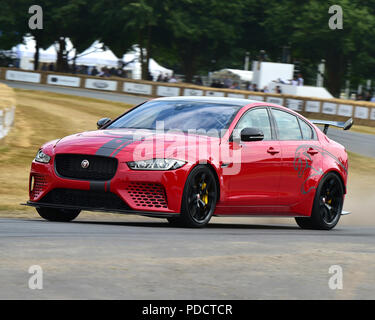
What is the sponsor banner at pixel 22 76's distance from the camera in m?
49.5

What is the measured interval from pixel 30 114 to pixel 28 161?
25.3 feet

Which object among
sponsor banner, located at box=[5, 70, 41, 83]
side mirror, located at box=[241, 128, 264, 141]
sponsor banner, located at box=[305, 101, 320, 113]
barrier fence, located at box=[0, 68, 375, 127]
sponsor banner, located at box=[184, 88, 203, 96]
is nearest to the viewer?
side mirror, located at box=[241, 128, 264, 141]

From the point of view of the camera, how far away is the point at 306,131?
A: 1102 cm

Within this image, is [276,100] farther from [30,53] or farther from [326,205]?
[326,205]

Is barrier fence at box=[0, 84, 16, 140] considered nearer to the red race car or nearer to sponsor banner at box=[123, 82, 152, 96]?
the red race car

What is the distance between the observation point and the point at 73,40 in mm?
66250

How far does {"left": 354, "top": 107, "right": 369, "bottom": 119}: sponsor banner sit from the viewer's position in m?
40.0

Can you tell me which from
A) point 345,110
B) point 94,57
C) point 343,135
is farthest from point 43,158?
point 94,57

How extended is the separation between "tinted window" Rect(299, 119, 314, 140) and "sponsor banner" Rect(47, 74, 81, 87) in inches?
1534

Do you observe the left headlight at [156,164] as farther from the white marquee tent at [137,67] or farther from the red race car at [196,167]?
the white marquee tent at [137,67]

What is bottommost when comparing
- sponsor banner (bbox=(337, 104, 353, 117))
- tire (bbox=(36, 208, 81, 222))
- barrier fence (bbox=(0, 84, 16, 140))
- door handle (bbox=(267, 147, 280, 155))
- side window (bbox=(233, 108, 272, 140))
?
sponsor banner (bbox=(337, 104, 353, 117))

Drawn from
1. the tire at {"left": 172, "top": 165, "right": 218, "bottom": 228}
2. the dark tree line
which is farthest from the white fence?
the dark tree line

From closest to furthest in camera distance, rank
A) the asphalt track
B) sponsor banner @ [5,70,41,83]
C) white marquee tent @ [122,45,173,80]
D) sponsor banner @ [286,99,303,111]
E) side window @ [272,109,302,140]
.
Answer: side window @ [272,109,302,140] → the asphalt track → sponsor banner @ [286,99,303,111] → sponsor banner @ [5,70,41,83] → white marquee tent @ [122,45,173,80]
